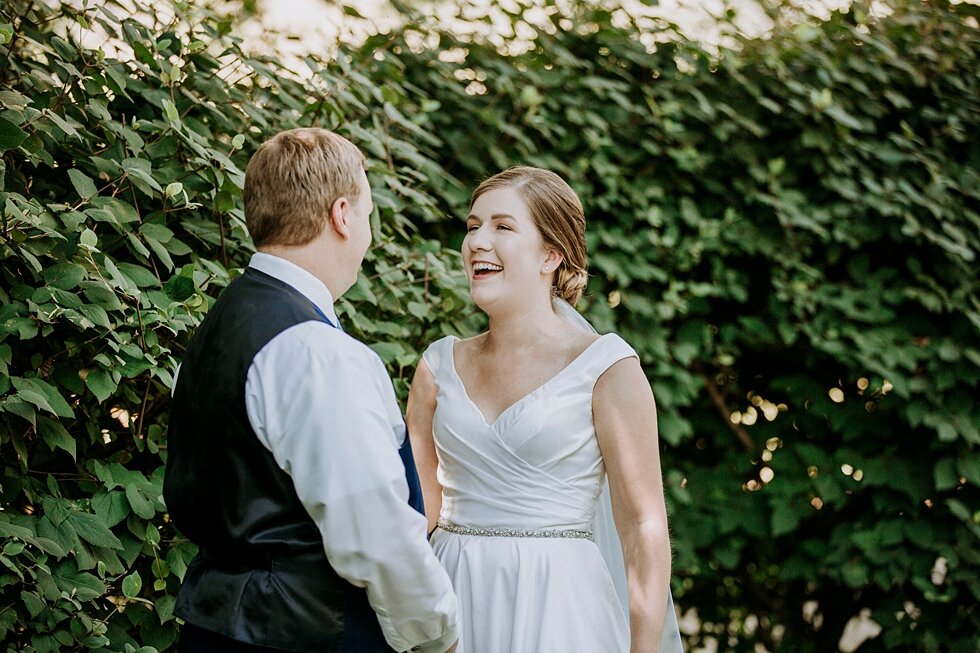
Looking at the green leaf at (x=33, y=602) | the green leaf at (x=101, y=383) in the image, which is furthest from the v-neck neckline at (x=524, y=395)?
the green leaf at (x=33, y=602)

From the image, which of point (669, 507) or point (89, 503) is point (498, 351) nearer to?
point (89, 503)

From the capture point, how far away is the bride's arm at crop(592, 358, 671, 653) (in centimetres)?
216

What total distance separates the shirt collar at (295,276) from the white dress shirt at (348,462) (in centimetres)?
10

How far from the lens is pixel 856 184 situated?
3.95 meters

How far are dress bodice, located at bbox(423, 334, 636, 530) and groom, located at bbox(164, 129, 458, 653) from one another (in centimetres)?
57

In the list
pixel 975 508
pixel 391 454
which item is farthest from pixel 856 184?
pixel 391 454

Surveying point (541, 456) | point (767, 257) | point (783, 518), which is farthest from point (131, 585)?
point (767, 257)

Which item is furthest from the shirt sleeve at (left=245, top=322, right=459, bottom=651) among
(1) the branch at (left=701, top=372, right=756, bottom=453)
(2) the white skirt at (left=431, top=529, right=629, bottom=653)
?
(1) the branch at (left=701, top=372, right=756, bottom=453)

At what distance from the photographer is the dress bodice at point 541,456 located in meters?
2.23

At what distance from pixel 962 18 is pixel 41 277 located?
12.2ft

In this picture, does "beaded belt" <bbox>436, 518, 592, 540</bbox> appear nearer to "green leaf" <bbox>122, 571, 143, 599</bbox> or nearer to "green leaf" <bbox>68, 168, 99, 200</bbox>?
"green leaf" <bbox>122, 571, 143, 599</bbox>

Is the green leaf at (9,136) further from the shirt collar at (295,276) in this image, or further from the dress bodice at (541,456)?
the dress bodice at (541,456)

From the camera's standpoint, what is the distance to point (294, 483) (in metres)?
1.54

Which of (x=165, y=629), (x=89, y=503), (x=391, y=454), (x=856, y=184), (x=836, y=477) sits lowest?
(x=836, y=477)
